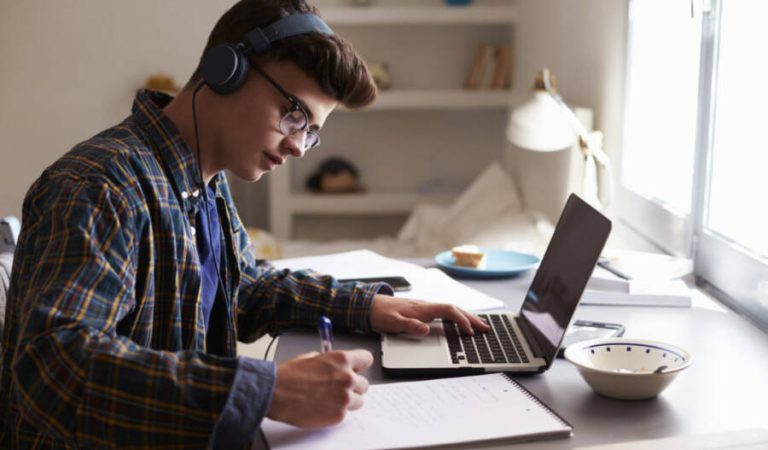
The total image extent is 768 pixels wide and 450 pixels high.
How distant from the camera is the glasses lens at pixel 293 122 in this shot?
4.01 ft

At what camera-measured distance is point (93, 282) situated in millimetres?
944

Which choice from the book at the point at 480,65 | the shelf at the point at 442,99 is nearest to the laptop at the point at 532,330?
the shelf at the point at 442,99

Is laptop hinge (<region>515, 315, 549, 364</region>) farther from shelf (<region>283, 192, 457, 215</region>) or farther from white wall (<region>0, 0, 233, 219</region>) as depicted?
white wall (<region>0, 0, 233, 219</region>)

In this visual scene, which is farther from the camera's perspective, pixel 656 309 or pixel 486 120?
pixel 486 120

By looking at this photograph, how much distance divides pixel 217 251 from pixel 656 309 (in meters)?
0.77

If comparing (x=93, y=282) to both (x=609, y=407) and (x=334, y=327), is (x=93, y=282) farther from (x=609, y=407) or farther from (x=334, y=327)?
(x=609, y=407)

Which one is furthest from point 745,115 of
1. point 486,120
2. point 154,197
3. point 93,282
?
point 486,120

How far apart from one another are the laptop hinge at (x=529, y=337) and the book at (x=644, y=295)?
23cm

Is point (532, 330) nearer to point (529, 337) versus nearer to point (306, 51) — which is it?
point (529, 337)

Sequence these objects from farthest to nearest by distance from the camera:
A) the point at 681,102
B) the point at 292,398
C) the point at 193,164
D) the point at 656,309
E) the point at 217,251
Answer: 1. the point at 681,102
2. the point at 656,309
3. the point at 217,251
4. the point at 193,164
5. the point at 292,398

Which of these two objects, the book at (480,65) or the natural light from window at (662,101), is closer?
the natural light from window at (662,101)

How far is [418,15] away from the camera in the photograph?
13.4ft

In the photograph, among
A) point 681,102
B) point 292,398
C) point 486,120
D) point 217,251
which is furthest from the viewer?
point 486,120

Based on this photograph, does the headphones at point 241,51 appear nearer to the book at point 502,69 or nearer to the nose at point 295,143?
the nose at point 295,143
